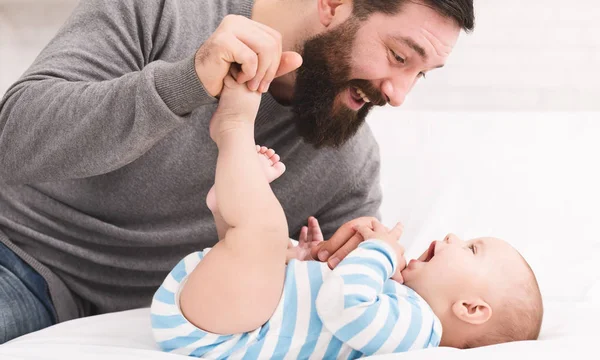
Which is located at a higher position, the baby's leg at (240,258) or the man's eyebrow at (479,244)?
the baby's leg at (240,258)

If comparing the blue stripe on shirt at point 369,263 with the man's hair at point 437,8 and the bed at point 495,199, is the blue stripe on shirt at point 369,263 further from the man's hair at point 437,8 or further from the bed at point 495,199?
the man's hair at point 437,8

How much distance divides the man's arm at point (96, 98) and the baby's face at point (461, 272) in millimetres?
447

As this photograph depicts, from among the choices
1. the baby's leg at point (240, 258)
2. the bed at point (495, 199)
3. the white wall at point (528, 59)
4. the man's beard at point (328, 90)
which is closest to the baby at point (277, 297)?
the baby's leg at point (240, 258)

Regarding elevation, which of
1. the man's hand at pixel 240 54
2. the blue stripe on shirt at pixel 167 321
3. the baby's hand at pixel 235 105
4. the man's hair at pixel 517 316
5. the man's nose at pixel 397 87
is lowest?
the man's hair at pixel 517 316

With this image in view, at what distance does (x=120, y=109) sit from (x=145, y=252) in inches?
19.6

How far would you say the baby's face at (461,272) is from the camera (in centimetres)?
111

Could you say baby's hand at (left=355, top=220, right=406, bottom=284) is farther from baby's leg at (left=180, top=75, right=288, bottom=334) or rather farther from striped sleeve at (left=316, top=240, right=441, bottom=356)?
baby's leg at (left=180, top=75, right=288, bottom=334)

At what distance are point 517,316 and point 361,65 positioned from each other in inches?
22.3

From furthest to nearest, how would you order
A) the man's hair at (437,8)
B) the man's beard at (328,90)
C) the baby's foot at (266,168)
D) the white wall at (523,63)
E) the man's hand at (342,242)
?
the white wall at (523,63)
the man's beard at (328,90)
the man's hair at (437,8)
the man's hand at (342,242)
the baby's foot at (266,168)

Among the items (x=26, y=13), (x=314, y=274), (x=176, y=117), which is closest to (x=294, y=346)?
(x=314, y=274)

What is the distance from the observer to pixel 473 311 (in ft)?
3.62

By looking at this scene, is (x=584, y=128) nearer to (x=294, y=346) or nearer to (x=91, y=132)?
(x=294, y=346)

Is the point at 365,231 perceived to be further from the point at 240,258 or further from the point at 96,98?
the point at 96,98

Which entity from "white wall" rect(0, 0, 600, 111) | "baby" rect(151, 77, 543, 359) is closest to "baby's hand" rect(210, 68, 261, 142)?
"baby" rect(151, 77, 543, 359)
